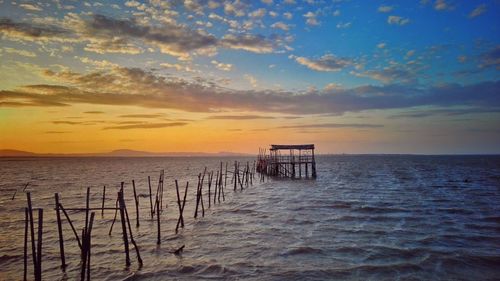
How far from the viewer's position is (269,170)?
5722cm

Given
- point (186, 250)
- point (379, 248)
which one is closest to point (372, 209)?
point (379, 248)

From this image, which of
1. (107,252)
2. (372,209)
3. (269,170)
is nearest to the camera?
(107,252)

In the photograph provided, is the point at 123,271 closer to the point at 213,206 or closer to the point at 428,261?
the point at 428,261

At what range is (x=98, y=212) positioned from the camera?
22000 millimetres

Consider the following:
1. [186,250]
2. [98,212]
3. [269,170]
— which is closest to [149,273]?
[186,250]

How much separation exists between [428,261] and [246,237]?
7.42 metres

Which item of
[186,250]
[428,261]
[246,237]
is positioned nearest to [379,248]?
[428,261]

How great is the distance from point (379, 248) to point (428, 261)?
189 cm

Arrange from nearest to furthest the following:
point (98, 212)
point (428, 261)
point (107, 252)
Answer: point (428, 261) < point (107, 252) < point (98, 212)

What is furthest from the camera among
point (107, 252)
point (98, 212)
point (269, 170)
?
point (269, 170)

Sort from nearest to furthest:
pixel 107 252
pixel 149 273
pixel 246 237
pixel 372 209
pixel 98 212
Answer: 1. pixel 149 273
2. pixel 107 252
3. pixel 246 237
4. pixel 98 212
5. pixel 372 209

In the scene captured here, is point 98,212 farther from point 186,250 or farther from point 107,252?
point 186,250

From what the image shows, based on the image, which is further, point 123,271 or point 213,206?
point 213,206

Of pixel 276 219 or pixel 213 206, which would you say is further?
pixel 213 206
